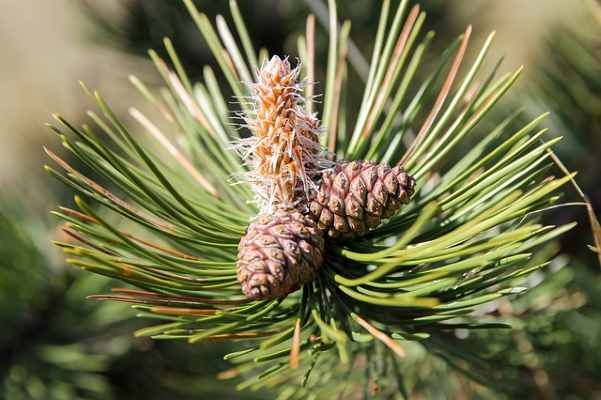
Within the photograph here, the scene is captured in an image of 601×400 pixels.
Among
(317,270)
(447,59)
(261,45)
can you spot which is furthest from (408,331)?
(261,45)

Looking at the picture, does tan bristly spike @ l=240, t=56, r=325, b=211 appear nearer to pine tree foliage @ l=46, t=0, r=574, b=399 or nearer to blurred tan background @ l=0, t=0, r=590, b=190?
pine tree foliage @ l=46, t=0, r=574, b=399

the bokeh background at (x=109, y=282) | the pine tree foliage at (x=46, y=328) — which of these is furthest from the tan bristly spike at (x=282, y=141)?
the pine tree foliage at (x=46, y=328)

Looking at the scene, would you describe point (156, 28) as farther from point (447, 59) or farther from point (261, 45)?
point (447, 59)

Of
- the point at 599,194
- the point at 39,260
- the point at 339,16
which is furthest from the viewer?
the point at 339,16

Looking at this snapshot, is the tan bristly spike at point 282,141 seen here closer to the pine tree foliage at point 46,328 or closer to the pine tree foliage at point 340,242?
the pine tree foliage at point 340,242

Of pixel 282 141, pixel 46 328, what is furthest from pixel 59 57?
pixel 282 141

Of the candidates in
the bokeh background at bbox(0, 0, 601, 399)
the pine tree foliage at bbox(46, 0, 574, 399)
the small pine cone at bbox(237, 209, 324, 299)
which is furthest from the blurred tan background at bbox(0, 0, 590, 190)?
the small pine cone at bbox(237, 209, 324, 299)
